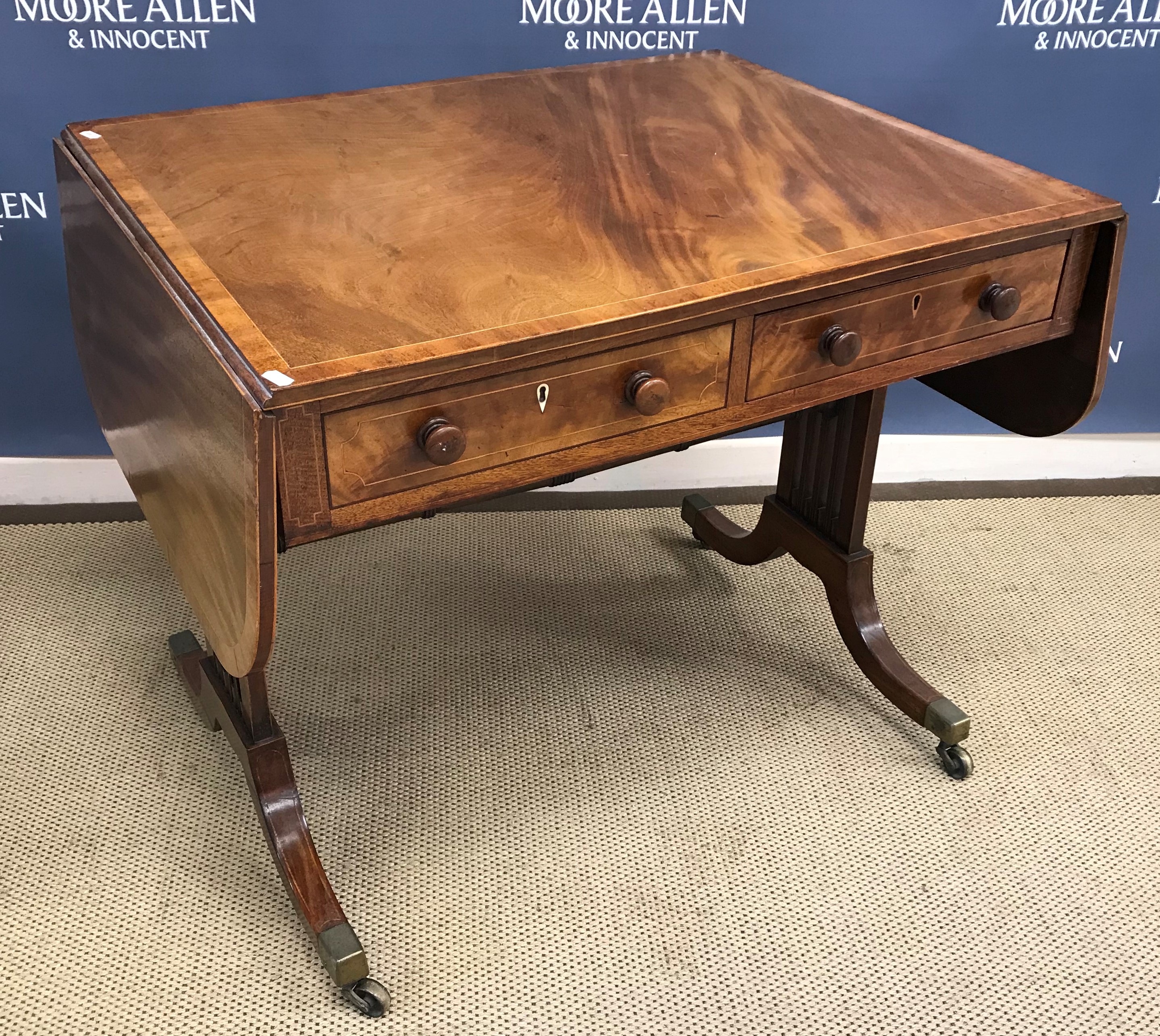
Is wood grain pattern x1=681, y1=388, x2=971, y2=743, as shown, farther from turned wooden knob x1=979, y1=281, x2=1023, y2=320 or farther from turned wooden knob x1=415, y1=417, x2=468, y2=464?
turned wooden knob x1=415, y1=417, x2=468, y2=464

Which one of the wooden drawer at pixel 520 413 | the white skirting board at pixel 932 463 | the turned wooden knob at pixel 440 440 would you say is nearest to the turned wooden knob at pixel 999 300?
the wooden drawer at pixel 520 413

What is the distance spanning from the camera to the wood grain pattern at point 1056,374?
4.85ft

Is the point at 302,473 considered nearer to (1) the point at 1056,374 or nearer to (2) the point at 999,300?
(2) the point at 999,300

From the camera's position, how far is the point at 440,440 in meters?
1.16

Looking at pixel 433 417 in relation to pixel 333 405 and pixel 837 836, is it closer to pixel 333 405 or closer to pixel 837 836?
pixel 333 405

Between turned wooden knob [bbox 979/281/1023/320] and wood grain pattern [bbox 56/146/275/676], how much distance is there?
0.82 metres

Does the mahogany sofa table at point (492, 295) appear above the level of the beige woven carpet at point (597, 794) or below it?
above

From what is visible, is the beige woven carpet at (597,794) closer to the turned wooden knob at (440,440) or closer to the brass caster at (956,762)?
the brass caster at (956,762)

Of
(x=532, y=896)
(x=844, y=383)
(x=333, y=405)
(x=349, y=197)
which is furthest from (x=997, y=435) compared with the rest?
(x=333, y=405)

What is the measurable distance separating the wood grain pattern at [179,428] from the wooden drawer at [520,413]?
8 centimetres

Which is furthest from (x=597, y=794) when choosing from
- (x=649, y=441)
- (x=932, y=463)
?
(x=932, y=463)

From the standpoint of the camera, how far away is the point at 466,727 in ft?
6.29

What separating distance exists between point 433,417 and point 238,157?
0.53m

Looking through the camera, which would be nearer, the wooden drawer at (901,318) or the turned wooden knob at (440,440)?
the turned wooden knob at (440,440)
